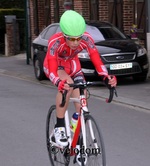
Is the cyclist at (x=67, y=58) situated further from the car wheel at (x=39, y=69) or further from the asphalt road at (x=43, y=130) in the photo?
the car wheel at (x=39, y=69)

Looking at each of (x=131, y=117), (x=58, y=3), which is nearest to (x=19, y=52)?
(x=58, y=3)


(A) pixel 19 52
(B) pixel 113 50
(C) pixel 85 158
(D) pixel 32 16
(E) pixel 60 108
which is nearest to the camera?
(C) pixel 85 158

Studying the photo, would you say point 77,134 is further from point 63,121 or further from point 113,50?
point 113,50

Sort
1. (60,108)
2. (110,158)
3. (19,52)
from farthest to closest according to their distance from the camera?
(19,52) < (110,158) < (60,108)

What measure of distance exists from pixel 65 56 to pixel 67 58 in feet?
0.13

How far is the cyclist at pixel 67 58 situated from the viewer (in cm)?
535

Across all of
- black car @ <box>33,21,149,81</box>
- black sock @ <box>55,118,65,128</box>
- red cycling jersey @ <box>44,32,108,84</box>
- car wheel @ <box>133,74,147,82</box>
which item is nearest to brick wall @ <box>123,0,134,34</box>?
black car @ <box>33,21,149,81</box>

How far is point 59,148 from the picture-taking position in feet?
19.7

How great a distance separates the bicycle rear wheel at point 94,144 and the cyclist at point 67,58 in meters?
0.36

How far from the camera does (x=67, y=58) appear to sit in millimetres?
5840

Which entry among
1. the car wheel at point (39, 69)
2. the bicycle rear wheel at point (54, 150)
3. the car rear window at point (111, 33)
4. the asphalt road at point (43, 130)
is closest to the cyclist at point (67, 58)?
the bicycle rear wheel at point (54, 150)

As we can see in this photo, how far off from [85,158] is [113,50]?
27.8ft

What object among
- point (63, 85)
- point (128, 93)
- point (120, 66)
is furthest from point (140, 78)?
point (63, 85)

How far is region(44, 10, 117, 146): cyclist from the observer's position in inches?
211
